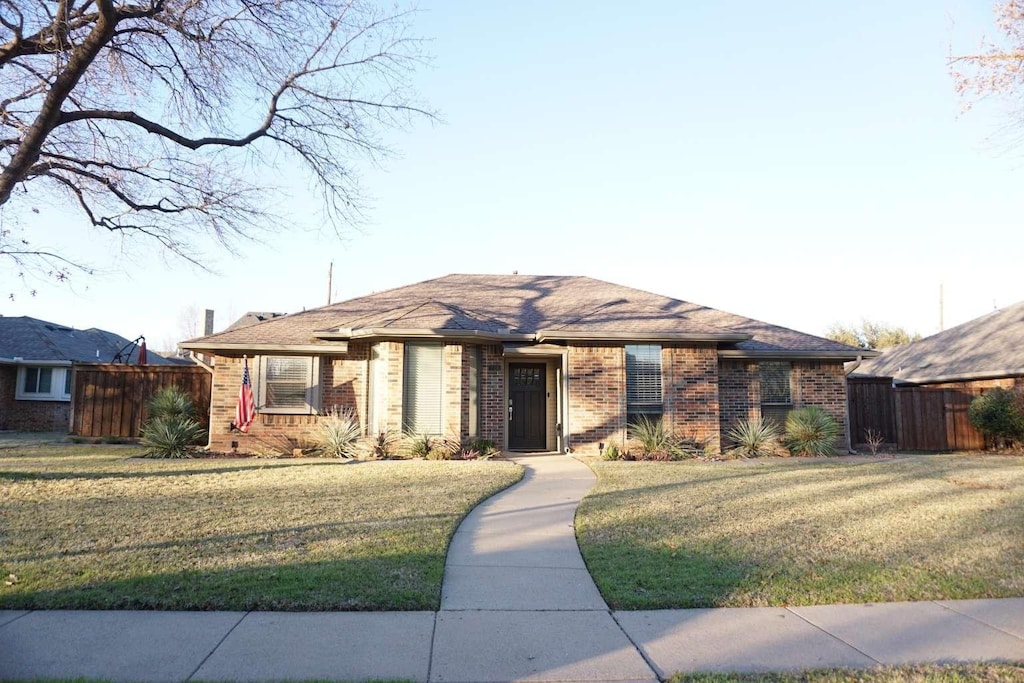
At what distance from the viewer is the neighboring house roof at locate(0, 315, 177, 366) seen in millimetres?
23797

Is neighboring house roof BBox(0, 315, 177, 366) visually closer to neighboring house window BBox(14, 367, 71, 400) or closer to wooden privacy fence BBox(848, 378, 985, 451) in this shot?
neighboring house window BBox(14, 367, 71, 400)

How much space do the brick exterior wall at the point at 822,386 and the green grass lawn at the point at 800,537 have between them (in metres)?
4.99

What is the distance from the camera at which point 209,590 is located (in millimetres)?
5297

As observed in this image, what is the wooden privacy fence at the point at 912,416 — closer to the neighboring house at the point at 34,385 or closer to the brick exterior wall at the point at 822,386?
the brick exterior wall at the point at 822,386

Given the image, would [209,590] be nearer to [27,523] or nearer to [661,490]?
[27,523]

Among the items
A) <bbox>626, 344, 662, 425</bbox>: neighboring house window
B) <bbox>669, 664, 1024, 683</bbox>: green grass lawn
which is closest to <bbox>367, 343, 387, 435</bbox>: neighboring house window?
<bbox>626, 344, 662, 425</bbox>: neighboring house window

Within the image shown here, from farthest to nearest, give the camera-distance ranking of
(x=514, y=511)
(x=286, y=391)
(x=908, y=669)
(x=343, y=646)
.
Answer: (x=286, y=391) → (x=514, y=511) → (x=343, y=646) → (x=908, y=669)

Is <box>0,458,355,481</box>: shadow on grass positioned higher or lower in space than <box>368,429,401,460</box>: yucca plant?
lower

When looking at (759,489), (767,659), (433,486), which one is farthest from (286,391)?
(767,659)

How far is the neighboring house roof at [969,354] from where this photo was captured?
20.8m

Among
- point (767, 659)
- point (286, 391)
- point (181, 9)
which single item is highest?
point (181, 9)

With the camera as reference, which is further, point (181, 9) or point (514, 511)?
point (181, 9)

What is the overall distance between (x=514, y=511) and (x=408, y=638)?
13.7ft

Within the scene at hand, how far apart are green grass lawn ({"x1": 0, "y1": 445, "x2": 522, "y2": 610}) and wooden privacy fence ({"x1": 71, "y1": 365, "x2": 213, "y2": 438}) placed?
6352 millimetres
